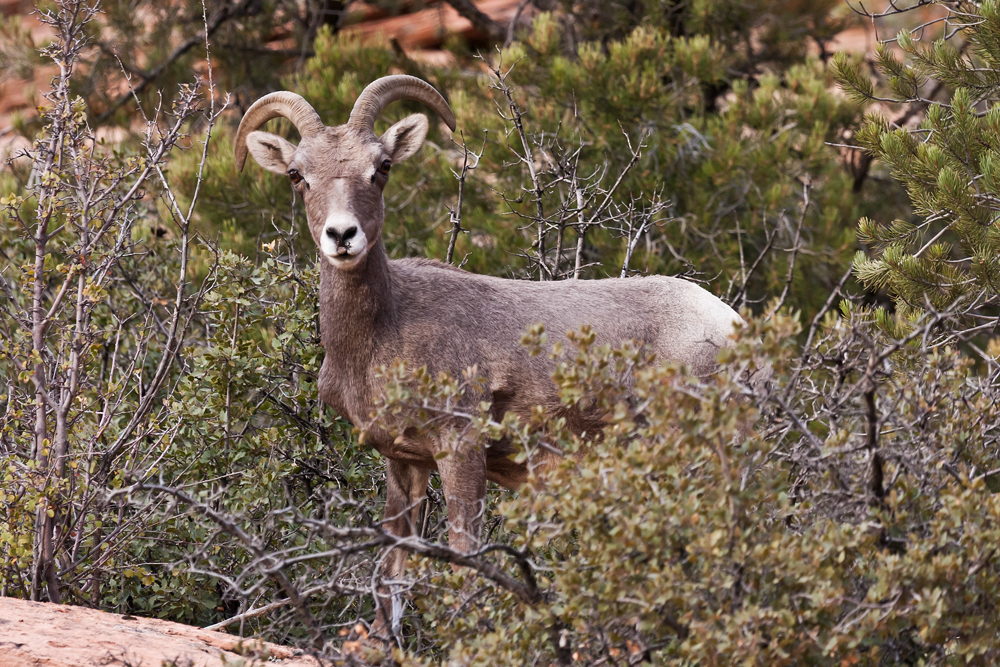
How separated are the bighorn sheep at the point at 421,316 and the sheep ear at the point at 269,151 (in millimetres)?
17

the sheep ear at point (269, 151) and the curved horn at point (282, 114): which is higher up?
the curved horn at point (282, 114)

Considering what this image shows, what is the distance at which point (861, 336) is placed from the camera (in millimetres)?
3219

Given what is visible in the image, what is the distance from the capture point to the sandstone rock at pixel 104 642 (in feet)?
11.6

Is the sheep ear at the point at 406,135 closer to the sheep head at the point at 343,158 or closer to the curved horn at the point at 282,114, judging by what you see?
the sheep head at the point at 343,158

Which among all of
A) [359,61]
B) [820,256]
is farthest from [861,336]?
[359,61]

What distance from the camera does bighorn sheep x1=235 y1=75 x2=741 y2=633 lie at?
171 inches

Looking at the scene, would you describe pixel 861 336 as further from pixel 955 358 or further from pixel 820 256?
pixel 820 256

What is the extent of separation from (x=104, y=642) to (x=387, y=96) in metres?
2.74

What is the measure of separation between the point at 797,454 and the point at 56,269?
317 centimetres

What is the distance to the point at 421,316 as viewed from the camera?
14.9 ft

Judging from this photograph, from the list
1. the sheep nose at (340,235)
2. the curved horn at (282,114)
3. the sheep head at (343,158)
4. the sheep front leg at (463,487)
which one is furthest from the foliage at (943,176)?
the curved horn at (282,114)

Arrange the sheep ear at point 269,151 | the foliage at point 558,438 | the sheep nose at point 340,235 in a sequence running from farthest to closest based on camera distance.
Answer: the sheep ear at point 269,151 < the sheep nose at point 340,235 < the foliage at point 558,438

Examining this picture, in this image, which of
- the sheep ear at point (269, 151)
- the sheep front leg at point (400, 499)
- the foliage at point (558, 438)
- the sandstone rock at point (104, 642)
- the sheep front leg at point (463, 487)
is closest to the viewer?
the foliage at point (558, 438)

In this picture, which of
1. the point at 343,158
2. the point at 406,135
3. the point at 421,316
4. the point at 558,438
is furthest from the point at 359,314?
the point at 558,438
